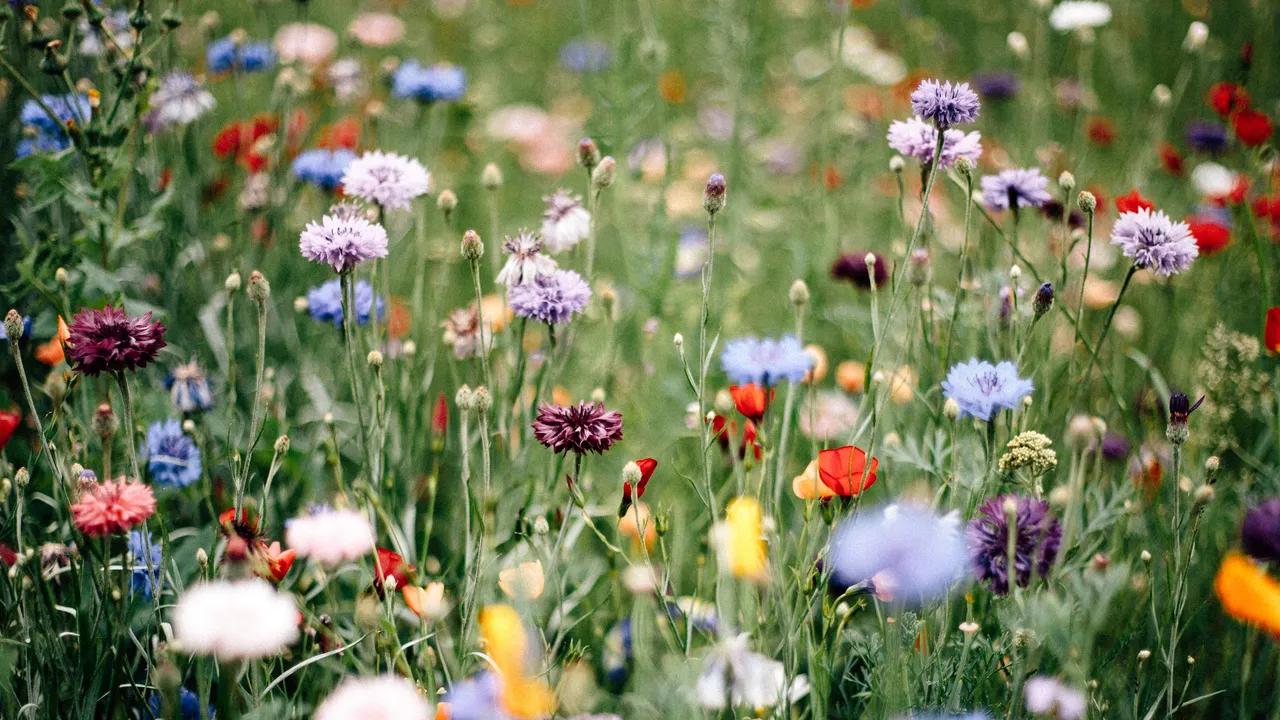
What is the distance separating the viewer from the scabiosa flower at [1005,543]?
103 cm

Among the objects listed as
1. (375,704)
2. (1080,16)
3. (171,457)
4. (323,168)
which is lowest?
(375,704)

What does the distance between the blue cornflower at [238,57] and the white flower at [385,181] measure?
766 millimetres

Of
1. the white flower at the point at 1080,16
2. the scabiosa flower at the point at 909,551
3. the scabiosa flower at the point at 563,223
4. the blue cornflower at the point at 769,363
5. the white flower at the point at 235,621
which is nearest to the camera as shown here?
the white flower at the point at 235,621

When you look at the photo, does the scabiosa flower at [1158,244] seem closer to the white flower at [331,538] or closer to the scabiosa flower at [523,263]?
the scabiosa flower at [523,263]

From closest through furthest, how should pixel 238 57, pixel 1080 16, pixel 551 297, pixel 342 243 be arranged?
pixel 342 243 < pixel 551 297 < pixel 238 57 < pixel 1080 16

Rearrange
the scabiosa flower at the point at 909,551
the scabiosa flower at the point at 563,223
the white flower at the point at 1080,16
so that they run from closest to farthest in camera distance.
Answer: the scabiosa flower at the point at 909,551 < the scabiosa flower at the point at 563,223 < the white flower at the point at 1080,16

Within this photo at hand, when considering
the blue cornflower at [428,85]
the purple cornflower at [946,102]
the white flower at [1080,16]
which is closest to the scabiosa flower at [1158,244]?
the purple cornflower at [946,102]

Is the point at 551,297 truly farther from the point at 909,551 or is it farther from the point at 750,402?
the point at 909,551

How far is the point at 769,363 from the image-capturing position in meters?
1.39

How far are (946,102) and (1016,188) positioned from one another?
352mm

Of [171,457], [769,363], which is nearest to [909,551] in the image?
[769,363]

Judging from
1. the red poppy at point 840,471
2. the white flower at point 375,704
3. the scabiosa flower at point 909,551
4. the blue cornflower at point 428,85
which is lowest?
the white flower at point 375,704

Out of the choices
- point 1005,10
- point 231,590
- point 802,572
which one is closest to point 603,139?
point 802,572

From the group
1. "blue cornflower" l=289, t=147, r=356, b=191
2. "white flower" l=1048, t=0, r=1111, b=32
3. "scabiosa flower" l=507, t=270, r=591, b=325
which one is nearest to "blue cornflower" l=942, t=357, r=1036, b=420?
"scabiosa flower" l=507, t=270, r=591, b=325
